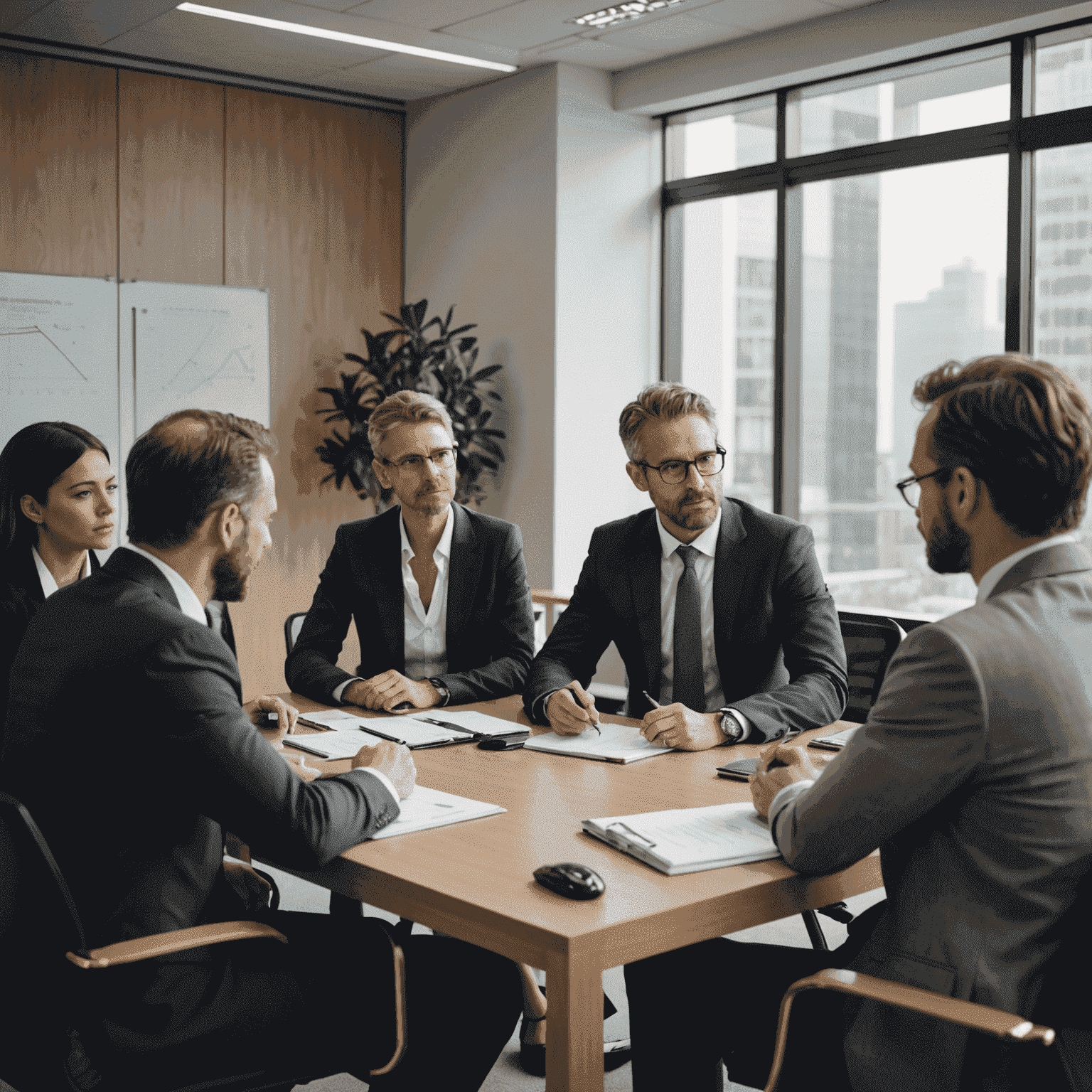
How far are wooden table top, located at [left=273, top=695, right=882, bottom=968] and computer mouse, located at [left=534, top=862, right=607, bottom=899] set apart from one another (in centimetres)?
1

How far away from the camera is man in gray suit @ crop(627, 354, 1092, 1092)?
1440mm

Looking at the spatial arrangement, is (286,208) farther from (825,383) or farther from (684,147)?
(825,383)

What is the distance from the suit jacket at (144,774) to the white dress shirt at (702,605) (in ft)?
4.32

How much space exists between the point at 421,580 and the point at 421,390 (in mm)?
2971

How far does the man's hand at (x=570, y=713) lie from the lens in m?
2.52

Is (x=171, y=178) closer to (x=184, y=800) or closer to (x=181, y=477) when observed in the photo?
(x=181, y=477)

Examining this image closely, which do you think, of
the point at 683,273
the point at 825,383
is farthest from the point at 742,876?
the point at 683,273

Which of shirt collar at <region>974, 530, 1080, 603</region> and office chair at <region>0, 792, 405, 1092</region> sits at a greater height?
shirt collar at <region>974, 530, 1080, 603</region>

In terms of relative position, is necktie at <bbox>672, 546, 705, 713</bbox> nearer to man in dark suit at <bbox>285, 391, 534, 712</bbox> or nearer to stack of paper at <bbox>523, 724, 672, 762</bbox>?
stack of paper at <bbox>523, 724, 672, 762</bbox>

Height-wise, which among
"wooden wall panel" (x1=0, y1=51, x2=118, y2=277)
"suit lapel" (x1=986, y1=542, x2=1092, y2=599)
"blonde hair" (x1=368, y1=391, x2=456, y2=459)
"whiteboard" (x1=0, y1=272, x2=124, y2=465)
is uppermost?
"wooden wall panel" (x1=0, y1=51, x2=118, y2=277)

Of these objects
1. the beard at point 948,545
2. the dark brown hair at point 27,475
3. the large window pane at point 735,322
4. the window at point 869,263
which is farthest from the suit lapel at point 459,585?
the large window pane at point 735,322

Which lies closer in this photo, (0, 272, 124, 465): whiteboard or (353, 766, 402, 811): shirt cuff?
(353, 766, 402, 811): shirt cuff

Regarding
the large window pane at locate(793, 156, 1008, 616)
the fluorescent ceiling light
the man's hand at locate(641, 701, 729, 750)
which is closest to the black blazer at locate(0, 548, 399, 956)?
the man's hand at locate(641, 701, 729, 750)

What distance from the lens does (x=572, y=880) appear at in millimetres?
1579
